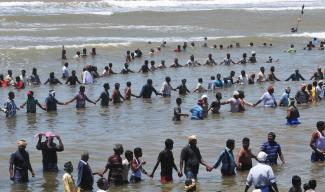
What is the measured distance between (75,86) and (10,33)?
95.5ft

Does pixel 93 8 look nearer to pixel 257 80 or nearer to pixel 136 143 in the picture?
pixel 257 80

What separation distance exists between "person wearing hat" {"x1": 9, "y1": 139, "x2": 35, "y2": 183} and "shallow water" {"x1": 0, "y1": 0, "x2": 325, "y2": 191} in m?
0.24

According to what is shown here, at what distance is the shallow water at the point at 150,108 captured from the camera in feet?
59.2

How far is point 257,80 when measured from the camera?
33.4 metres

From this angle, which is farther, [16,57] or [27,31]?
[27,31]

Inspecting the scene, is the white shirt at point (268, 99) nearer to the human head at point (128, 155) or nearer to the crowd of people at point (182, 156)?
the crowd of people at point (182, 156)

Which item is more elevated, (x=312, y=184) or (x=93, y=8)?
(x=93, y=8)

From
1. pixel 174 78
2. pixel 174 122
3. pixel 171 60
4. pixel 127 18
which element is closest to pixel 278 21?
pixel 127 18

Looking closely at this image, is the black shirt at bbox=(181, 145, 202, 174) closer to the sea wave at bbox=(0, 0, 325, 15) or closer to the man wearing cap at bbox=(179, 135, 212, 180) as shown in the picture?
the man wearing cap at bbox=(179, 135, 212, 180)

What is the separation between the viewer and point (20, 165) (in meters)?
16.1

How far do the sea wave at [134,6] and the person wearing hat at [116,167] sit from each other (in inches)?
2586

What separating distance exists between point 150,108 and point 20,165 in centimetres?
1141

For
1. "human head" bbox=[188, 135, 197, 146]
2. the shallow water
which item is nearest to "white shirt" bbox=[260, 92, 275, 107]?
the shallow water

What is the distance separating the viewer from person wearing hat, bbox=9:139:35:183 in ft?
52.4
